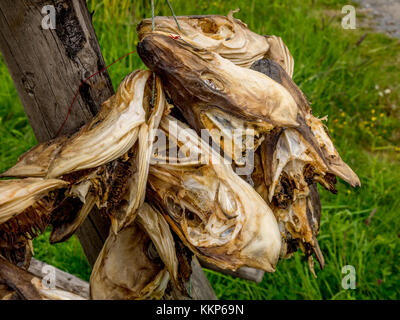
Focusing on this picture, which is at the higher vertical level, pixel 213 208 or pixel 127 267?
pixel 213 208

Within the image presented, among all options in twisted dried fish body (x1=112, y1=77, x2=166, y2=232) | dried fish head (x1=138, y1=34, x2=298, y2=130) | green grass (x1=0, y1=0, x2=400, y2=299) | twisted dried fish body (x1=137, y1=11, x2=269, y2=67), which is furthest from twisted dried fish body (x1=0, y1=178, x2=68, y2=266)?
green grass (x1=0, y1=0, x2=400, y2=299)

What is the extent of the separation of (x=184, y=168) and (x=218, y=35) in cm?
37

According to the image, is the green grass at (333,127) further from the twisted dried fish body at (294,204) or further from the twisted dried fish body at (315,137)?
the twisted dried fish body at (315,137)

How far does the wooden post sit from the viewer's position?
1023 millimetres

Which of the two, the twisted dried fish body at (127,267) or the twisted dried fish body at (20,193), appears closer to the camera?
the twisted dried fish body at (20,193)

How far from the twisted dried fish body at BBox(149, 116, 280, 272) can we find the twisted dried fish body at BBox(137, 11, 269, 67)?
0.23m

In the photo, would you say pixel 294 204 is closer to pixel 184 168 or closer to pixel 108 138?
pixel 184 168

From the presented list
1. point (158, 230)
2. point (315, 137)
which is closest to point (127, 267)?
point (158, 230)

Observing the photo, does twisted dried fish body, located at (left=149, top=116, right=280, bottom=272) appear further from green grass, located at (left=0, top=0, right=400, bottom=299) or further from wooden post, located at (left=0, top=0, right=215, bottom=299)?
green grass, located at (left=0, top=0, right=400, bottom=299)

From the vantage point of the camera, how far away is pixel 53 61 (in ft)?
3.49

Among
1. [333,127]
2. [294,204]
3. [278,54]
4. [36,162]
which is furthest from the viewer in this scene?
[333,127]

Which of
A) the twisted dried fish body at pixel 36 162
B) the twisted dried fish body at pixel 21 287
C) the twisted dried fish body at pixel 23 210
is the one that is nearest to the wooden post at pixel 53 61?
the twisted dried fish body at pixel 36 162

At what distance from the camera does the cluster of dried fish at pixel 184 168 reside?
38.0 inches
